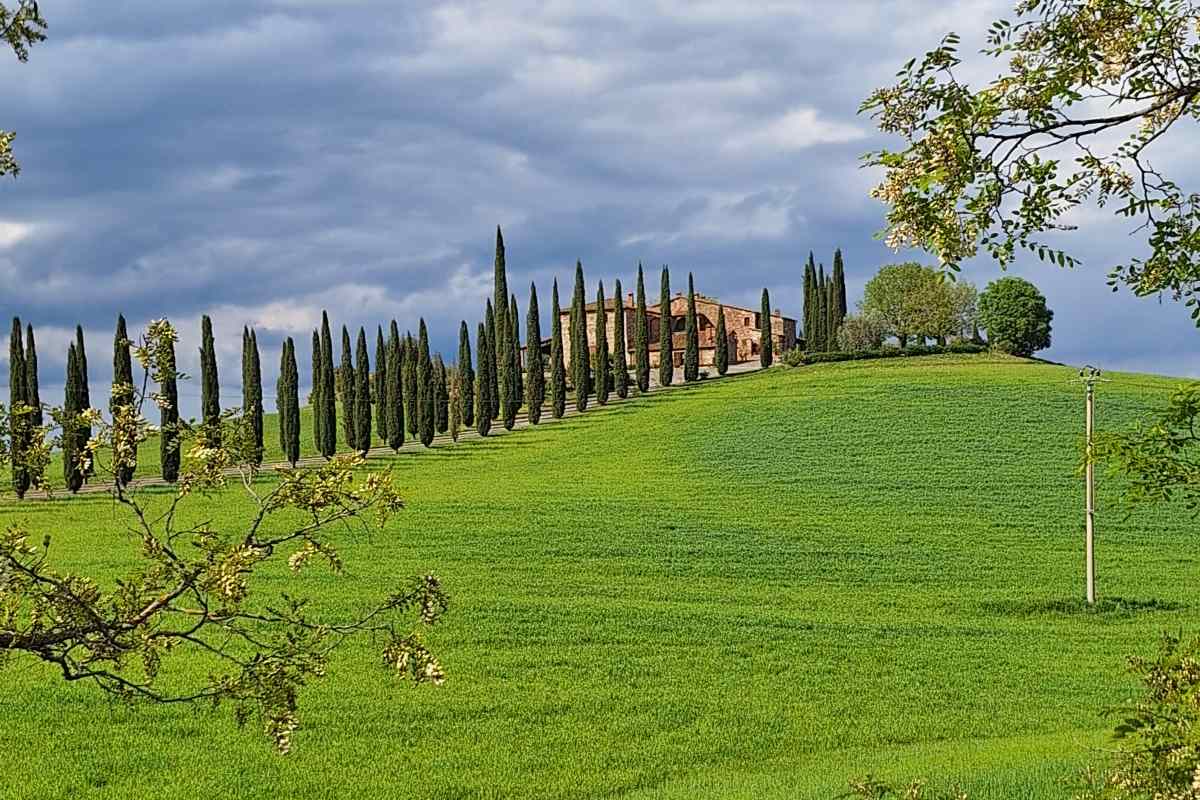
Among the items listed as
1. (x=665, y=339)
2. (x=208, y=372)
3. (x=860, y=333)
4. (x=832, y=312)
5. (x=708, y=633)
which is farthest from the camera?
(x=832, y=312)

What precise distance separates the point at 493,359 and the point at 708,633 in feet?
141

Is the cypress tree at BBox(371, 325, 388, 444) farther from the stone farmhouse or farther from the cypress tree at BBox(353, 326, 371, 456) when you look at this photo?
the stone farmhouse

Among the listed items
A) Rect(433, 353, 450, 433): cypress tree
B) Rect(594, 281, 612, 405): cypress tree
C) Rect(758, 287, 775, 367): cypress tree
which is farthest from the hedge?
Rect(433, 353, 450, 433): cypress tree

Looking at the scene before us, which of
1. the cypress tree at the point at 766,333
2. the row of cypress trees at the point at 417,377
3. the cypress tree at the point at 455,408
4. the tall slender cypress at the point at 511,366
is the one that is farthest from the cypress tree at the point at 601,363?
the cypress tree at the point at 766,333

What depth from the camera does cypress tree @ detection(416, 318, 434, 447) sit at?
59.8m

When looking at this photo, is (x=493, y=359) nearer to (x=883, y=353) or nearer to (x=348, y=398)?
(x=348, y=398)

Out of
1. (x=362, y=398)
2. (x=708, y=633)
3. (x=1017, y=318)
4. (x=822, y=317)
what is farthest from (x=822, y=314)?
(x=708, y=633)

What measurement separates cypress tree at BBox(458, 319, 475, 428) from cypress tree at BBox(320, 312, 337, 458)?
670 centimetres

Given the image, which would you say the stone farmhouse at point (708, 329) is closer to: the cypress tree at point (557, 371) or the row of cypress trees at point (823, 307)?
the row of cypress trees at point (823, 307)

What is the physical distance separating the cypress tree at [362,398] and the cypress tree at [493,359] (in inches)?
251

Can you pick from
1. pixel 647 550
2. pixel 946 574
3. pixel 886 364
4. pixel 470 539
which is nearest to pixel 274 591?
pixel 470 539

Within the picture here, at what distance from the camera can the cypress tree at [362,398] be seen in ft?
188

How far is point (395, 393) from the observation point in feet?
195

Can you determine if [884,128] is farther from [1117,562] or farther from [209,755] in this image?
[1117,562]
